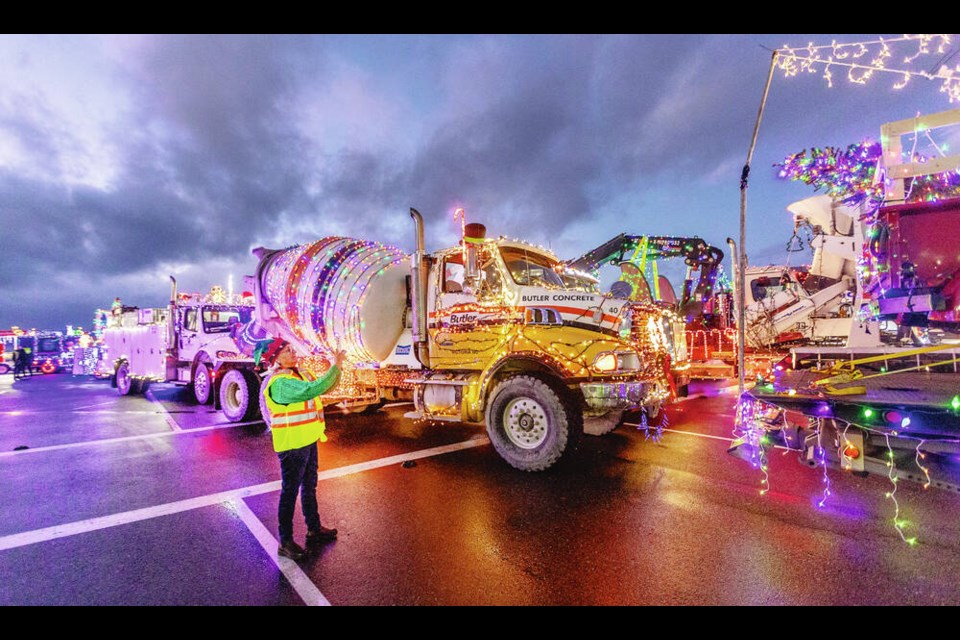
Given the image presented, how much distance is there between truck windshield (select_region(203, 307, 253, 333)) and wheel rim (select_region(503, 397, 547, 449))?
8603 millimetres

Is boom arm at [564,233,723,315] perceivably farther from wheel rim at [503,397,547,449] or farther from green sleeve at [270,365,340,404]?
green sleeve at [270,365,340,404]

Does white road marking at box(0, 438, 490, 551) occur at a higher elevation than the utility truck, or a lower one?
lower

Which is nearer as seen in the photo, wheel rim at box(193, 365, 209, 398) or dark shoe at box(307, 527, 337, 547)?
dark shoe at box(307, 527, 337, 547)

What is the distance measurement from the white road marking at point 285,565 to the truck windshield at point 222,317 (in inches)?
314

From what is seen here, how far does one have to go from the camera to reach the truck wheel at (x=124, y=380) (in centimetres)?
1339

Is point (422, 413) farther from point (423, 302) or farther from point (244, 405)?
point (244, 405)

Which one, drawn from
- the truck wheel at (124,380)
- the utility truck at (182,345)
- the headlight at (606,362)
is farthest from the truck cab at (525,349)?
the truck wheel at (124,380)

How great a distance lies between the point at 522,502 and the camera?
4004mm

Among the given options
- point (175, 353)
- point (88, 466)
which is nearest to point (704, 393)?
point (88, 466)

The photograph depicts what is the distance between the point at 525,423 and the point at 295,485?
2.72 meters

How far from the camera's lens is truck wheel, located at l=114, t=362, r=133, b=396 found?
13390 millimetres

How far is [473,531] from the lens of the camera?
340 cm

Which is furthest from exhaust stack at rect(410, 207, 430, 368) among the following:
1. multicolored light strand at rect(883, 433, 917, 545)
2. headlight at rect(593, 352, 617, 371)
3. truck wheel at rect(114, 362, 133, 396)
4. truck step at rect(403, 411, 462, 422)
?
truck wheel at rect(114, 362, 133, 396)
